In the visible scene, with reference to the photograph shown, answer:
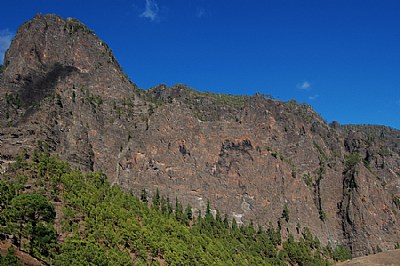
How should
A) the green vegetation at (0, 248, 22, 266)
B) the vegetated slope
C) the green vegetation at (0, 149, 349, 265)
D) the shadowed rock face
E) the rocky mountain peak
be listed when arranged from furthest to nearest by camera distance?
the rocky mountain peak
the shadowed rock face
the vegetated slope
the green vegetation at (0, 149, 349, 265)
the green vegetation at (0, 248, 22, 266)

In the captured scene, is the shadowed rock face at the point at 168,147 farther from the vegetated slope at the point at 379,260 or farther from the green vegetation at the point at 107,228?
the vegetated slope at the point at 379,260

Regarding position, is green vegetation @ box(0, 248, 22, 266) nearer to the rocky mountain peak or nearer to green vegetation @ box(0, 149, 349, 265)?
green vegetation @ box(0, 149, 349, 265)

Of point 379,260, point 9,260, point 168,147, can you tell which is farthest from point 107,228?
point 379,260

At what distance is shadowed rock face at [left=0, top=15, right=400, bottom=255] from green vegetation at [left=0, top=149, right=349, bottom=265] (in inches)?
396

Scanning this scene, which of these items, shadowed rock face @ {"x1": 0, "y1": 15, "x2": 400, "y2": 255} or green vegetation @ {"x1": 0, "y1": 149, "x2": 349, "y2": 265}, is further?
shadowed rock face @ {"x1": 0, "y1": 15, "x2": 400, "y2": 255}

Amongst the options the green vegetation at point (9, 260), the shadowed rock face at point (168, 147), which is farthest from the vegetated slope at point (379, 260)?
the green vegetation at point (9, 260)

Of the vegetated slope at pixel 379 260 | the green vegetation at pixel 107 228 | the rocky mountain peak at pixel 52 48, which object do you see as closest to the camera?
the green vegetation at pixel 107 228

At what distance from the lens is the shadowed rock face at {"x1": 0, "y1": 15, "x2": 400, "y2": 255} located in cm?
14400

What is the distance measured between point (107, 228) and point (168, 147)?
57.1m

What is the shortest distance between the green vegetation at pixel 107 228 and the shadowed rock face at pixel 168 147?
1007 centimetres

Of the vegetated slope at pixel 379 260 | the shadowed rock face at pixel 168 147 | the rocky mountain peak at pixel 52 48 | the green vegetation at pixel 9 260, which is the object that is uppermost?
the rocky mountain peak at pixel 52 48

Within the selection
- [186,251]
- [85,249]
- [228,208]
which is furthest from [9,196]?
[228,208]

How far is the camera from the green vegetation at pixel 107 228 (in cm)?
8212

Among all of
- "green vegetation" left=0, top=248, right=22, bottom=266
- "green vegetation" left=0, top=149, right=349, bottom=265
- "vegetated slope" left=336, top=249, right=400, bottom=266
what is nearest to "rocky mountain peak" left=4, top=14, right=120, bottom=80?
"green vegetation" left=0, top=149, right=349, bottom=265
